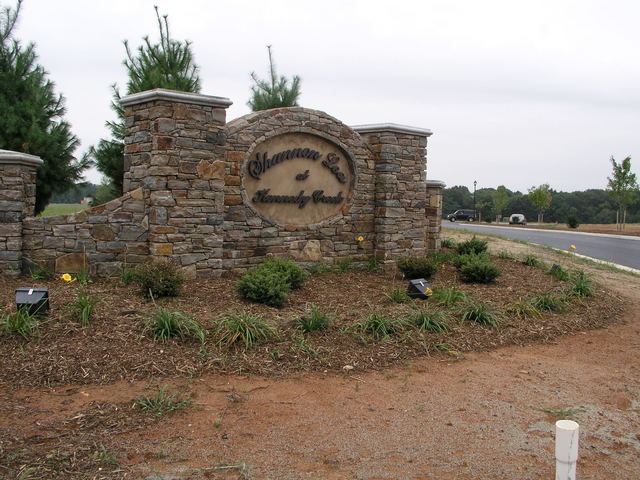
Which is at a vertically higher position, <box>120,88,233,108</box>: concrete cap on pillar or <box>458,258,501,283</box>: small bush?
<box>120,88,233,108</box>: concrete cap on pillar

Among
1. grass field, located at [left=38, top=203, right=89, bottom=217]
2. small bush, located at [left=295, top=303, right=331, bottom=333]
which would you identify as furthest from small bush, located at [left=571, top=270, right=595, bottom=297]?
grass field, located at [left=38, top=203, right=89, bottom=217]

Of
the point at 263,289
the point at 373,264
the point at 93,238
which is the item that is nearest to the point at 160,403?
the point at 263,289

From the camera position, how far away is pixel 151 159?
805 cm

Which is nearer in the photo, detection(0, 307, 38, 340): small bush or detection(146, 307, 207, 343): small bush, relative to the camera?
detection(0, 307, 38, 340): small bush

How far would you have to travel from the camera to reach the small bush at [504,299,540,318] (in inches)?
313

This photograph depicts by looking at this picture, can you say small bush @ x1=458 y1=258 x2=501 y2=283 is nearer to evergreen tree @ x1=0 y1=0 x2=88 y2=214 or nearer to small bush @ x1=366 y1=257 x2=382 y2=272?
small bush @ x1=366 y1=257 x2=382 y2=272

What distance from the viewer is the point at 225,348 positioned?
5773 millimetres

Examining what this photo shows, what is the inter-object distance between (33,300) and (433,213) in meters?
8.89

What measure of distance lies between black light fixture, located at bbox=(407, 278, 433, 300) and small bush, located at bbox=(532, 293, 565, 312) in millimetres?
1604

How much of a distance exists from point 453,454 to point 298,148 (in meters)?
6.51

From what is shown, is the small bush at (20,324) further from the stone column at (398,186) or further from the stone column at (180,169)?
the stone column at (398,186)

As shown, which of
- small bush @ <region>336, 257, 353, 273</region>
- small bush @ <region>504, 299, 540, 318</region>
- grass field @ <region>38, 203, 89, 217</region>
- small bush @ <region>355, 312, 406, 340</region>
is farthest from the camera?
grass field @ <region>38, 203, 89, 217</region>

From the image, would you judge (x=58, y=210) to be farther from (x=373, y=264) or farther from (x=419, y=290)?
(x=419, y=290)

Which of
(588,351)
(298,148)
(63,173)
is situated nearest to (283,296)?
(298,148)
